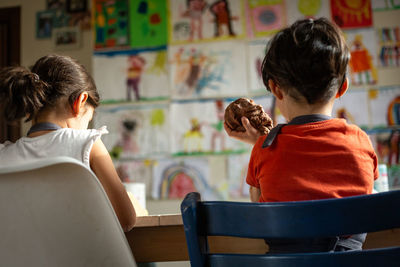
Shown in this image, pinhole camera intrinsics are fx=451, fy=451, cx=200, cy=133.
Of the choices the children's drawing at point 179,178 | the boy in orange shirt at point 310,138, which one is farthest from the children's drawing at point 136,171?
the boy in orange shirt at point 310,138

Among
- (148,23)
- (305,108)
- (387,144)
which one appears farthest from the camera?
(148,23)

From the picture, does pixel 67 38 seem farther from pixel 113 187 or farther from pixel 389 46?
pixel 113 187

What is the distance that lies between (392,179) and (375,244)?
1.85 metres

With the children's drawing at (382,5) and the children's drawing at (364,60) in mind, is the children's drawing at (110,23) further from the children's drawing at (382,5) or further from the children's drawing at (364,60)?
the children's drawing at (382,5)

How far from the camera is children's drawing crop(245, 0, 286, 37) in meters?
2.78

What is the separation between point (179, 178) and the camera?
2.77 m

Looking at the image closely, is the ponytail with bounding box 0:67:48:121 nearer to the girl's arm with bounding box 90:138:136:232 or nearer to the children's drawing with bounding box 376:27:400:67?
the girl's arm with bounding box 90:138:136:232

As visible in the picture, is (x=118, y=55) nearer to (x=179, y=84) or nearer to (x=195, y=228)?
(x=179, y=84)

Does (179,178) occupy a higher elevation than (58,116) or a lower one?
lower

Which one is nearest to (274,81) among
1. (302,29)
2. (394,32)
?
(302,29)

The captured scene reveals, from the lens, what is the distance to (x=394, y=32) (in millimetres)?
2670

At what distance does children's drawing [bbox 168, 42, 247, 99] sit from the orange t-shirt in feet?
6.21

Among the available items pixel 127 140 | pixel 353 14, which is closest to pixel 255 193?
pixel 127 140

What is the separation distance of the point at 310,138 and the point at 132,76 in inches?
85.8
